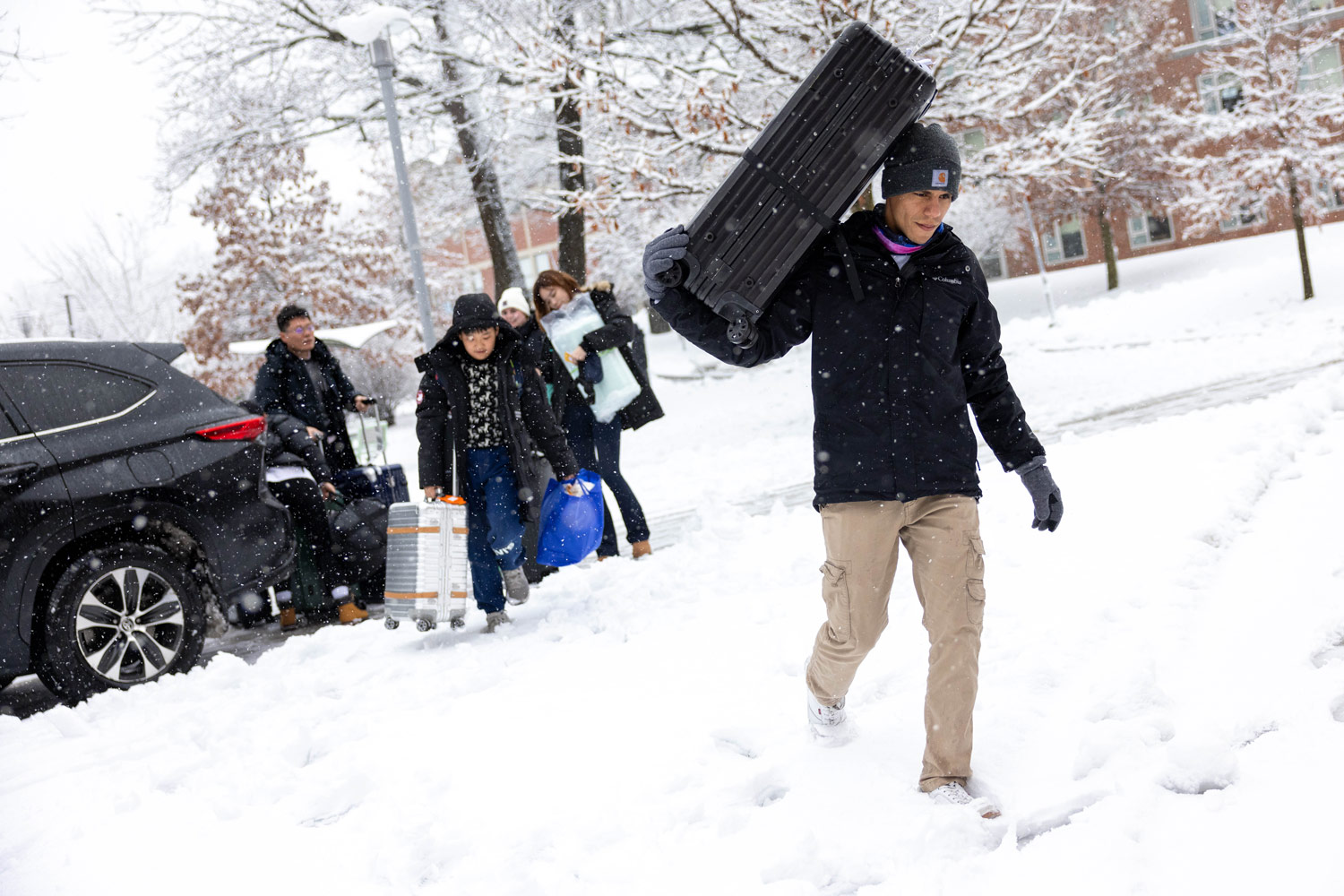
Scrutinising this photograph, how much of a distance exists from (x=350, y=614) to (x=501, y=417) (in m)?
2.03

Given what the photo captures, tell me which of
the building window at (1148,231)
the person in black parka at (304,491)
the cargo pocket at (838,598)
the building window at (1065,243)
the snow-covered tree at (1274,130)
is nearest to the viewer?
the cargo pocket at (838,598)

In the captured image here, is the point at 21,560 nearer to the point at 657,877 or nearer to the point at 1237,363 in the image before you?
the point at 657,877

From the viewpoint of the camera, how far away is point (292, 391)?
7113 mm

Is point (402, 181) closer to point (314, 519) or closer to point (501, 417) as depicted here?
point (314, 519)

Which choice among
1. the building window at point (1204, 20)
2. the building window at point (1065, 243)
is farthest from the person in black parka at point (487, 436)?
the building window at point (1065, 243)

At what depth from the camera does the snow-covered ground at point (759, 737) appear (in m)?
2.94

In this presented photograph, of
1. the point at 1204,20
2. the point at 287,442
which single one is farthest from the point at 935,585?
the point at 1204,20

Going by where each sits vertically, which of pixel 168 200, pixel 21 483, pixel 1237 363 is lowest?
pixel 1237 363

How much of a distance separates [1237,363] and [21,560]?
519 inches

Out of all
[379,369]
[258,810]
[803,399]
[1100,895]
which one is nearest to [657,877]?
[1100,895]

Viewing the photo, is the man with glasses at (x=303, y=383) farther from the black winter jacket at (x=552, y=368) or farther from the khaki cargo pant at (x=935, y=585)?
the khaki cargo pant at (x=935, y=585)

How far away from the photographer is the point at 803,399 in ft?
59.0

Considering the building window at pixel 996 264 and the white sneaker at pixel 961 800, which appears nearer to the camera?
the white sneaker at pixel 961 800

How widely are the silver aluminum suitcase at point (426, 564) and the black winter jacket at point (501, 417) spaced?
208mm
